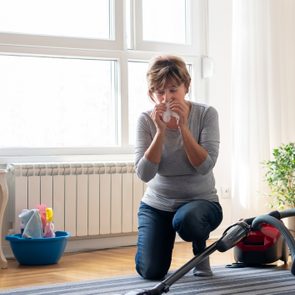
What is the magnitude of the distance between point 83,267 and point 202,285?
2.60 feet

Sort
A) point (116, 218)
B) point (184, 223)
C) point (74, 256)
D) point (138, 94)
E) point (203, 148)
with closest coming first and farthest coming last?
1. point (184, 223)
2. point (203, 148)
3. point (74, 256)
4. point (116, 218)
5. point (138, 94)

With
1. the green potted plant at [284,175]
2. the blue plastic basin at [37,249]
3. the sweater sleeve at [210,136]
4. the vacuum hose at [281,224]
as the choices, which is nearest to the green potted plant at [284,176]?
the green potted plant at [284,175]

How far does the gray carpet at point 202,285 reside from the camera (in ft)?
8.02

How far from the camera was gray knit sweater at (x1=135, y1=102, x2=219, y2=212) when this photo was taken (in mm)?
2674

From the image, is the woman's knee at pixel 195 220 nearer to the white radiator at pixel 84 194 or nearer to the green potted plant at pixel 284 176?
the green potted plant at pixel 284 176

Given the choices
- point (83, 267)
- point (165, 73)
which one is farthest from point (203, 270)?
point (165, 73)

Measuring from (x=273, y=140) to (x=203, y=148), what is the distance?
4.32ft

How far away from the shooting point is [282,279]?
105 inches

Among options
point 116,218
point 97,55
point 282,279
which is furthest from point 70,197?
point 282,279

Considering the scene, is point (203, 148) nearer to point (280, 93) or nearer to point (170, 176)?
point (170, 176)

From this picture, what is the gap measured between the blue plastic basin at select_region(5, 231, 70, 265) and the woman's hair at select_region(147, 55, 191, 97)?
98 centimetres

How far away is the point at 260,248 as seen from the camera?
297 centimetres

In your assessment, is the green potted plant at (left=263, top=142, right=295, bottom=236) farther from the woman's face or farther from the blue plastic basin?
the blue plastic basin

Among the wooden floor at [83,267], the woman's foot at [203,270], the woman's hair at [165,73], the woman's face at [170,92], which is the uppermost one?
the woman's hair at [165,73]
